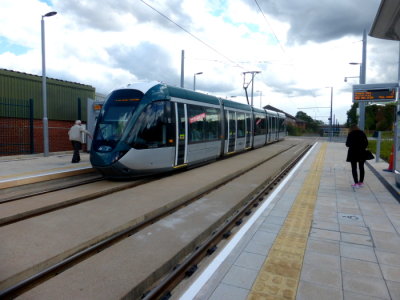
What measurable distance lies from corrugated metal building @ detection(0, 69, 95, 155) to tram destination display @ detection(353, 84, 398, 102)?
13.9 m

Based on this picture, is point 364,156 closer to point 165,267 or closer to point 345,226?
point 345,226

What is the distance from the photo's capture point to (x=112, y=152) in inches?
314

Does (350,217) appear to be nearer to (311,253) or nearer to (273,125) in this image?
(311,253)

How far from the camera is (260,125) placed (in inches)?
825

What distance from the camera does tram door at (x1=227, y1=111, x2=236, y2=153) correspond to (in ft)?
47.3

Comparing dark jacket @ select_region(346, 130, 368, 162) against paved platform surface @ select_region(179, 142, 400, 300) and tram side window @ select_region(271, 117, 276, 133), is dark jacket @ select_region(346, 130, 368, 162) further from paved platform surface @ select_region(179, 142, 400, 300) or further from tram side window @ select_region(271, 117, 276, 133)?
tram side window @ select_region(271, 117, 276, 133)

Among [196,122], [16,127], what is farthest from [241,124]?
[16,127]

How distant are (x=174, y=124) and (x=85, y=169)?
3.26 m

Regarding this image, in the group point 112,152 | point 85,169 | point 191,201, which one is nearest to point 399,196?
point 191,201

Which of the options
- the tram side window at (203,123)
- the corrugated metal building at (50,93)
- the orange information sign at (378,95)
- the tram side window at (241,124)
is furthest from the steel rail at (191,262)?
the corrugated metal building at (50,93)

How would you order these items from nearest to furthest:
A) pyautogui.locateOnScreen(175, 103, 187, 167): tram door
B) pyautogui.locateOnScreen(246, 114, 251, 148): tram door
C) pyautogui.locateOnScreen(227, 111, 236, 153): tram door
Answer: pyautogui.locateOnScreen(175, 103, 187, 167): tram door
pyautogui.locateOnScreen(227, 111, 236, 153): tram door
pyautogui.locateOnScreen(246, 114, 251, 148): tram door

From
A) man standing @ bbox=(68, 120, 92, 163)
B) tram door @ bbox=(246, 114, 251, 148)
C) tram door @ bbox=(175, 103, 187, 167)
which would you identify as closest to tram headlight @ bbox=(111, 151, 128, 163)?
tram door @ bbox=(175, 103, 187, 167)

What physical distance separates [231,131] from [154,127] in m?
6.80

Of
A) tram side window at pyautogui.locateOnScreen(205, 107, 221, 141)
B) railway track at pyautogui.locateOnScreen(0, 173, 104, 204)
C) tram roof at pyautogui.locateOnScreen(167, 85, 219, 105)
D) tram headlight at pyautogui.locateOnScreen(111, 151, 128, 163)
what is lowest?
railway track at pyautogui.locateOnScreen(0, 173, 104, 204)
